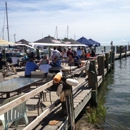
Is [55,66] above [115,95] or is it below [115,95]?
above

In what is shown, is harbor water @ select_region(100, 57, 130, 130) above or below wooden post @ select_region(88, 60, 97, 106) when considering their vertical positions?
below

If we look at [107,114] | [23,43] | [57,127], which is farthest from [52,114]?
[23,43]

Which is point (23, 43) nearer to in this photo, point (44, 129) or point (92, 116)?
point (92, 116)

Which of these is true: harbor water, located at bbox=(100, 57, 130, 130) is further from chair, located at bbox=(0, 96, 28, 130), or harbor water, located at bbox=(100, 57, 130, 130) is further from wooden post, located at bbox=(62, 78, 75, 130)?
chair, located at bbox=(0, 96, 28, 130)

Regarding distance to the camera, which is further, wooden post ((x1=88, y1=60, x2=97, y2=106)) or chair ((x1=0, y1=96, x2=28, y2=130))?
wooden post ((x1=88, y1=60, x2=97, y2=106))

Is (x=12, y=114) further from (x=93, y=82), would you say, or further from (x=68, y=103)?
(x=93, y=82)

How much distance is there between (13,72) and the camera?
1341 cm

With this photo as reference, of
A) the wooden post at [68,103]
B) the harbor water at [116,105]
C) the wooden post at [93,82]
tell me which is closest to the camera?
the wooden post at [68,103]

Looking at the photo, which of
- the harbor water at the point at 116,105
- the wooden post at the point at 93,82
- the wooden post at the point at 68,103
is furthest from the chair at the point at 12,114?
the wooden post at the point at 93,82

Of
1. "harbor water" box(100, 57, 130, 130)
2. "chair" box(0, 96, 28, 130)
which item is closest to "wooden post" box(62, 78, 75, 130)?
"chair" box(0, 96, 28, 130)

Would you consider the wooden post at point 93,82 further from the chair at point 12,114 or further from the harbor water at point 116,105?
the chair at point 12,114

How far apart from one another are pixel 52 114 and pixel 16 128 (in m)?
1.41

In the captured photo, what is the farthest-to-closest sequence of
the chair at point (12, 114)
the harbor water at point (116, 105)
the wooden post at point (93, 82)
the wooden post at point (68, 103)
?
1. the wooden post at point (93, 82)
2. the harbor water at point (116, 105)
3. the wooden post at point (68, 103)
4. the chair at point (12, 114)

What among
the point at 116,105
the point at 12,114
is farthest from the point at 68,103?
the point at 116,105
